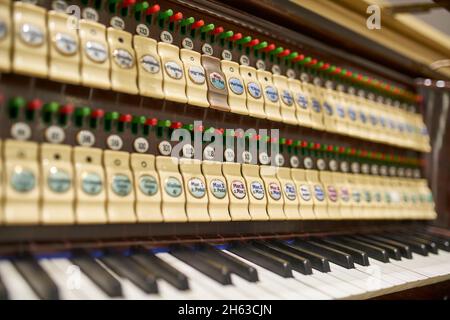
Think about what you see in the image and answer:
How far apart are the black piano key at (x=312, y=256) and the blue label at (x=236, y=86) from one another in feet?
1.79

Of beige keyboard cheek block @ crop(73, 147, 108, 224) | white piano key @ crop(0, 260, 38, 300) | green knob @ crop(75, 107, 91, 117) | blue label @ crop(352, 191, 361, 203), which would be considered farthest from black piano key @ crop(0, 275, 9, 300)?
blue label @ crop(352, 191, 361, 203)

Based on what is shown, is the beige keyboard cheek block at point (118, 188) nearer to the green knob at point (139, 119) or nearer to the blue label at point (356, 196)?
the green knob at point (139, 119)

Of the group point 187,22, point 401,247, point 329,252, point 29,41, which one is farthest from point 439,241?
point 29,41

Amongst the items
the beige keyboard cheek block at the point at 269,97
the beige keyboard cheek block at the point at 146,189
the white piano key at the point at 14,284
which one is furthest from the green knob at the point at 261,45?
the white piano key at the point at 14,284

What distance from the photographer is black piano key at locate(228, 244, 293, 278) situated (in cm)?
113

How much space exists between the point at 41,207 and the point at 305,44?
48.4 inches

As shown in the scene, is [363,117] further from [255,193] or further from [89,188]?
[89,188]

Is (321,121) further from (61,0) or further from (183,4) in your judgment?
(61,0)

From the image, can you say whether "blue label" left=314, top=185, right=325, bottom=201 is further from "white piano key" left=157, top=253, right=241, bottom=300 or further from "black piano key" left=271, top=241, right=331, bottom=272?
"white piano key" left=157, top=253, right=241, bottom=300

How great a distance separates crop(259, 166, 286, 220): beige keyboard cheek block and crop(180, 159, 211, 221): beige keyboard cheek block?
263 mm

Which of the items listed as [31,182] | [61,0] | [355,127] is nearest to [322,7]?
[355,127]

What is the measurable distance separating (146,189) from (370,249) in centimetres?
88

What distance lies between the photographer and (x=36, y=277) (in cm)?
85

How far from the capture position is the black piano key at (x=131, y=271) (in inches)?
35.1
